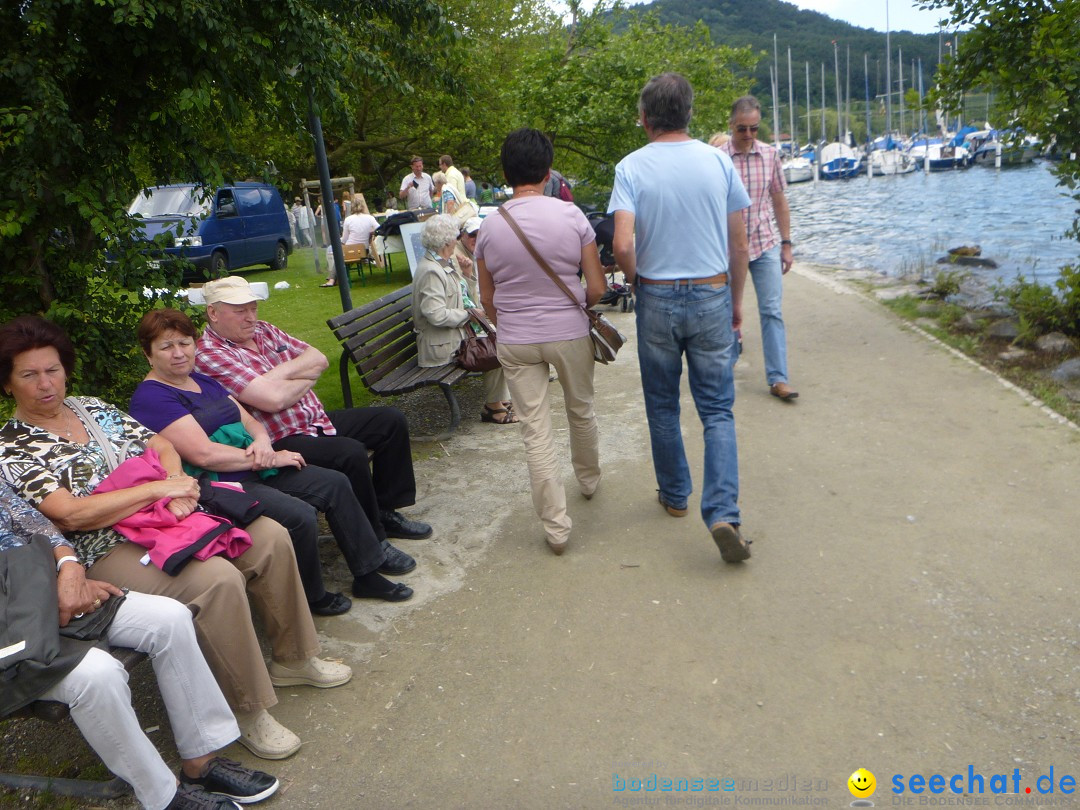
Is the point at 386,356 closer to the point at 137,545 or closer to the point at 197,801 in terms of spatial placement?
the point at 137,545

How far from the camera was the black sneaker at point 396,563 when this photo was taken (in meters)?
4.50

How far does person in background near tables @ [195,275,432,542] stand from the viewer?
4.30 m

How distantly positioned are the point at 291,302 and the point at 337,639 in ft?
35.6

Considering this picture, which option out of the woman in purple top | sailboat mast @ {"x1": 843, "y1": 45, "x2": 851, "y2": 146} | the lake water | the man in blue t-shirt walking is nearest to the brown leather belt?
the man in blue t-shirt walking

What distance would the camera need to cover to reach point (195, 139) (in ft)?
16.7

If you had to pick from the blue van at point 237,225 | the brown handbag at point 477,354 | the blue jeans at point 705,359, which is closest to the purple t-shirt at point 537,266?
the blue jeans at point 705,359

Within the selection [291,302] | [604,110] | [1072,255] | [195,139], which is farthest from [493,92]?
[195,139]

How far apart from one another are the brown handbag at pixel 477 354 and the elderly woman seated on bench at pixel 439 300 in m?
0.15

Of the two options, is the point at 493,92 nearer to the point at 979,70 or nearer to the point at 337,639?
the point at 979,70

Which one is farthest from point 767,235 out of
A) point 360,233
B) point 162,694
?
point 360,233

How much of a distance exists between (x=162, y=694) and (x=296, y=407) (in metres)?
1.79

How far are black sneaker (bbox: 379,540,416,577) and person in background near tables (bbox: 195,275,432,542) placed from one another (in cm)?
11

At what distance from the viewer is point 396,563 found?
4508mm

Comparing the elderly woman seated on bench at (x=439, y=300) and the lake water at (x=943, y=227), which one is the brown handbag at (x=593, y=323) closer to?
the elderly woman seated on bench at (x=439, y=300)
